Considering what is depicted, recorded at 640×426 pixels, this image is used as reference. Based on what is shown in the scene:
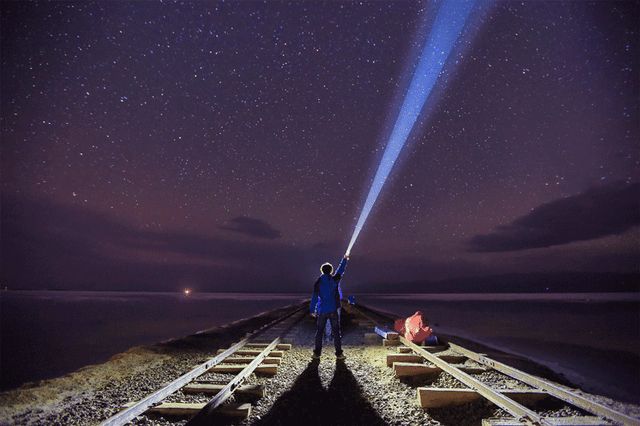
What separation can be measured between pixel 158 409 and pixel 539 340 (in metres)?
22.4

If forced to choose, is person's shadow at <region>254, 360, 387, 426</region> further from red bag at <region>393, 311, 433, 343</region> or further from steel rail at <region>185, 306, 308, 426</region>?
red bag at <region>393, 311, 433, 343</region>

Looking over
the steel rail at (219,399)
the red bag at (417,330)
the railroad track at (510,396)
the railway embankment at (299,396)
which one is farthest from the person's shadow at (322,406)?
the red bag at (417,330)

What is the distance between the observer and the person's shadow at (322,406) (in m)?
4.11

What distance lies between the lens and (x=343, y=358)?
7.61 metres

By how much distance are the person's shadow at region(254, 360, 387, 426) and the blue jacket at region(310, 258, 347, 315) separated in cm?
147

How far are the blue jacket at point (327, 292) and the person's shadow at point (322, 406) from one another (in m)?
1.47

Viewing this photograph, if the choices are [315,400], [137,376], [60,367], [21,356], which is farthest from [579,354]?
[21,356]

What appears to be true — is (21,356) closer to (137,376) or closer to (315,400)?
(137,376)

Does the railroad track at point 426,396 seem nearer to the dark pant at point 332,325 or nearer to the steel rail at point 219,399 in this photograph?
the steel rail at point 219,399

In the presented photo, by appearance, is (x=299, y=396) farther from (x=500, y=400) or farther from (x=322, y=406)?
(x=500, y=400)

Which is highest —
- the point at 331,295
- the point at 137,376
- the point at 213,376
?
the point at 331,295

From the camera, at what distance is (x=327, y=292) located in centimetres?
701

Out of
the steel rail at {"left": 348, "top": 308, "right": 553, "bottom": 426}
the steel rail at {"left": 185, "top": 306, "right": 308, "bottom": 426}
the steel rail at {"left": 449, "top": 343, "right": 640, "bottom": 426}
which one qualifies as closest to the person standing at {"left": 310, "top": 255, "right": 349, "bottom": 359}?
the steel rail at {"left": 185, "top": 306, "right": 308, "bottom": 426}

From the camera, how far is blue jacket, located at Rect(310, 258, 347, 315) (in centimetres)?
697
